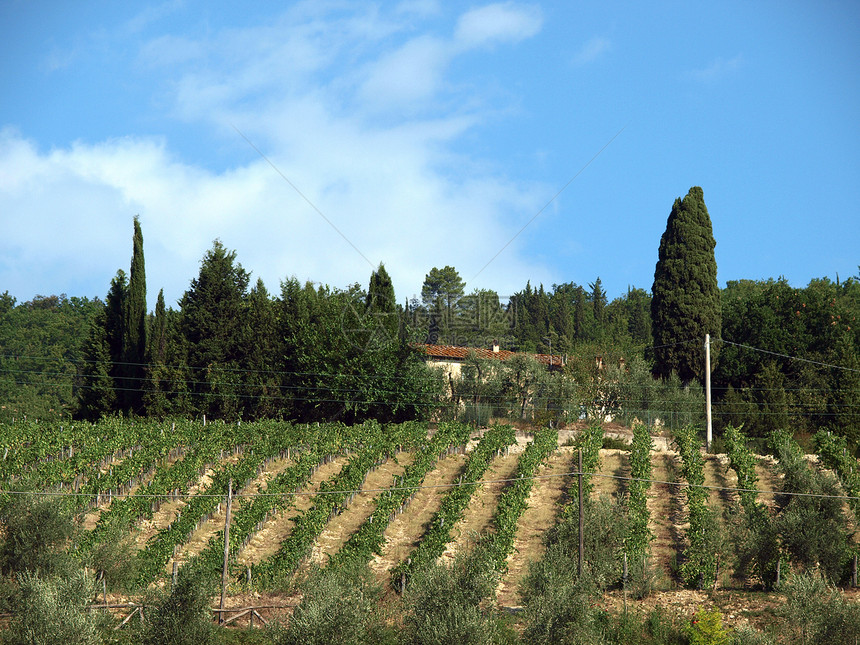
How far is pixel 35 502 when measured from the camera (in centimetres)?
2312

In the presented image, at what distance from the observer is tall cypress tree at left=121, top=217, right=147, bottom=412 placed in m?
48.1

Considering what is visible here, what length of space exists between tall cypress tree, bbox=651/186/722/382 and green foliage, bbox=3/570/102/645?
1537 inches

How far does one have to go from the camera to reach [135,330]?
48812 mm

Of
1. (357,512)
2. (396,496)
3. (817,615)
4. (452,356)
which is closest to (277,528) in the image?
(357,512)

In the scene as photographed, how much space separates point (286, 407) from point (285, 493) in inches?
747

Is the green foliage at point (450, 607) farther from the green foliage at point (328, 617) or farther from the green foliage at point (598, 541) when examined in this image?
the green foliage at point (598, 541)

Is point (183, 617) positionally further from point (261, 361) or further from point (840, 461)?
point (261, 361)

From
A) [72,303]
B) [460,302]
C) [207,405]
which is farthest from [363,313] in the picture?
[72,303]

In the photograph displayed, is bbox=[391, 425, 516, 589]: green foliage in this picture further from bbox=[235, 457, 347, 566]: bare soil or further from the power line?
the power line

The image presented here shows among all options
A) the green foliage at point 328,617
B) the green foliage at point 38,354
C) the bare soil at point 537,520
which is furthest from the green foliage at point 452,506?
the green foliage at point 38,354

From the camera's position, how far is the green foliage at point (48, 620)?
16.2 meters

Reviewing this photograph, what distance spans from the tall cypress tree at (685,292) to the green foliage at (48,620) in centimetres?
3903

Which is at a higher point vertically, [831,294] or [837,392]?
[831,294]

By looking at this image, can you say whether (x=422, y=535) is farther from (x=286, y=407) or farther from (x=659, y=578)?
(x=286, y=407)
